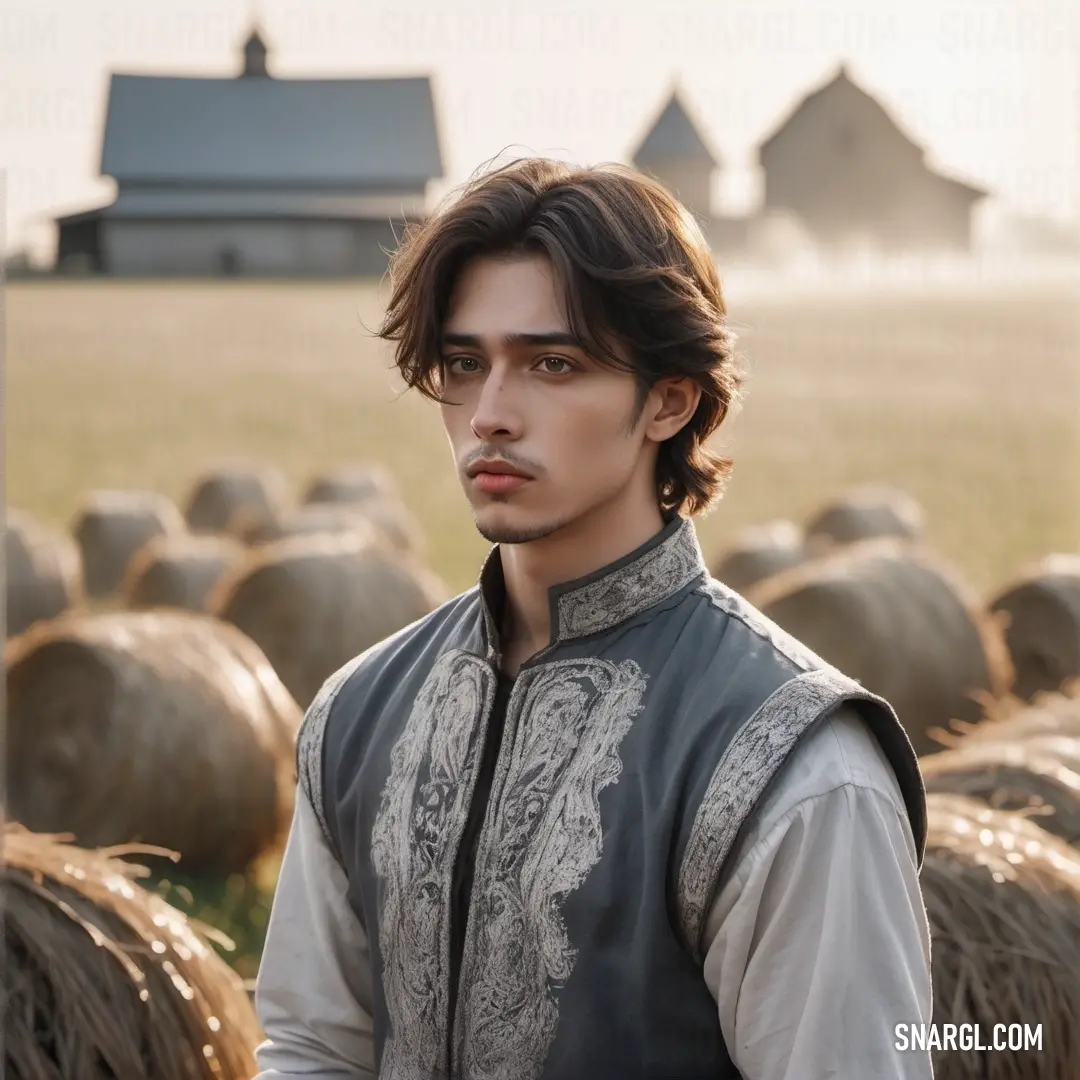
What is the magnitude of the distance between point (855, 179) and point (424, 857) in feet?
45.8

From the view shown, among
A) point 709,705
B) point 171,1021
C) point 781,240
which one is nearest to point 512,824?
point 709,705

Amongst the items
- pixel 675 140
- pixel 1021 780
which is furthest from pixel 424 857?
pixel 675 140

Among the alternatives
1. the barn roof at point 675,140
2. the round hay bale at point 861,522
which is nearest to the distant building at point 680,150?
the barn roof at point 675,140

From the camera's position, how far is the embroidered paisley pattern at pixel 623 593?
180 cm

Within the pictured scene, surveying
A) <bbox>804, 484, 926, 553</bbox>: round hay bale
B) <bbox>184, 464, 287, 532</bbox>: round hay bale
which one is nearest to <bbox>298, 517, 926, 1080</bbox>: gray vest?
<bbox>804, 484, 926, 553</bbox>: round hay bale

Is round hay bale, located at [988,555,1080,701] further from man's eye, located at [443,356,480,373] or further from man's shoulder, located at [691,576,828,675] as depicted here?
man's eye, located at [443,356,480,373]

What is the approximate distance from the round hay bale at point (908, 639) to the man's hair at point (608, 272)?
4.76 meters

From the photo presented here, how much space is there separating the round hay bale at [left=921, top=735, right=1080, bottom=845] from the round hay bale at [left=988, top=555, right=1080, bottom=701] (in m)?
4.08

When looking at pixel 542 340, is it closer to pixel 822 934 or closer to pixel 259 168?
pixel 822 934

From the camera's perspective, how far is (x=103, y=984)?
93.2 inches

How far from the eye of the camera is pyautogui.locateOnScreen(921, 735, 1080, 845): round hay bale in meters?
3.11

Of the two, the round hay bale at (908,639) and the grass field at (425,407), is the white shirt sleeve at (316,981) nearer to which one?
the round hay bale at (908,639)

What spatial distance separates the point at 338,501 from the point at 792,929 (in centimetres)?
1044

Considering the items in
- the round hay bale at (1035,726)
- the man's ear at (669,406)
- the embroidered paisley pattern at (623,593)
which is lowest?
the round hay bale at (1035,726)
